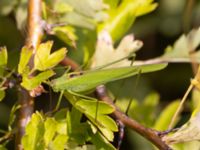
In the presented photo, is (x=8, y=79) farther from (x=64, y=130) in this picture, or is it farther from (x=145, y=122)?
(x=145, y=122)

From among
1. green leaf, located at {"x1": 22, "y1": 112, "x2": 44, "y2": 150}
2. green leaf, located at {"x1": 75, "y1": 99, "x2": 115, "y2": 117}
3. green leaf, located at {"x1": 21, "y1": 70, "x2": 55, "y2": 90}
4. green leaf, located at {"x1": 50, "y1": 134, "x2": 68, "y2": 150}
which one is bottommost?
green leaf, located at {"x1": 50, "y1": 134, "x2": 68, "y2": 150}

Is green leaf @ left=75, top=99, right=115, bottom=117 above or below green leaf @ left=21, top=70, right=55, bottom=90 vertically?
below

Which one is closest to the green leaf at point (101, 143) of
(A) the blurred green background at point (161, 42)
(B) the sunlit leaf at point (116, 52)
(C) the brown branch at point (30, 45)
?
(C) the brown branch at point (30, 45)

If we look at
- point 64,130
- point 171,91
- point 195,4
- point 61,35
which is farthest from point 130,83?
point 64,130

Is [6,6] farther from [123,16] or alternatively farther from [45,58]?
[45,58]

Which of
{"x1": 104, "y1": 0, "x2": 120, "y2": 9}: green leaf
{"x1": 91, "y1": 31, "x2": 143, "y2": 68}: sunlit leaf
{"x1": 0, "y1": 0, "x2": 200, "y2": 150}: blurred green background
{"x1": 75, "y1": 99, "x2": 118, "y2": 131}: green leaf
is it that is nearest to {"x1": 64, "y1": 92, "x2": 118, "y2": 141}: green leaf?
{"x1": 75, "y1": 99, "x2": 118, "y2": 131}: green leaf

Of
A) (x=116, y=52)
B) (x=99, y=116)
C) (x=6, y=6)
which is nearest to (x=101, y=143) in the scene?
(x=99, y=116)

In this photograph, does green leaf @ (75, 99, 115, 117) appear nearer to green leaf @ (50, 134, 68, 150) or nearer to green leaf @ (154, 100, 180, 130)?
green leaf @ (50, 134, 68, 150)

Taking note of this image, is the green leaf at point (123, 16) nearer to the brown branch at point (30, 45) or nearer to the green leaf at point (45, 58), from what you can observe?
the brown branch at point (30, 45)
